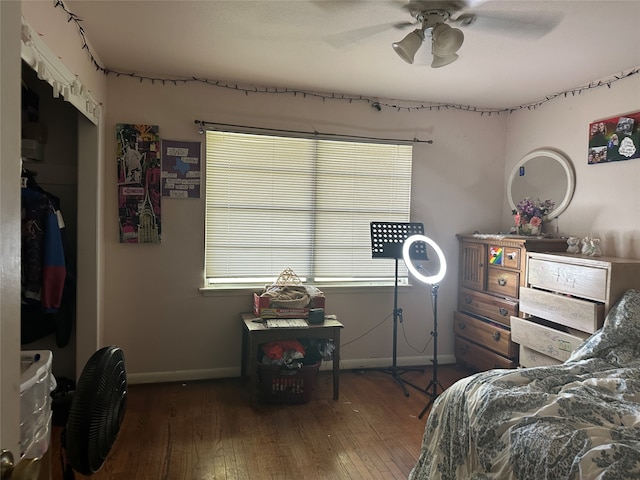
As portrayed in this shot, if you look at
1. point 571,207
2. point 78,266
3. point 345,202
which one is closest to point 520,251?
point 571,207

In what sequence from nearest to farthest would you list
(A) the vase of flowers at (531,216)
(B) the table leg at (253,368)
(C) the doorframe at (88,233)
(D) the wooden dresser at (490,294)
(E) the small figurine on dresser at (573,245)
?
(C) the doorframe at (88,233) < (B) the table leg at (253,368) < (E) the small figurine on dresser at (573,245) < (D) the wooden dresser at (490,294) < (A) the vase of flowers at (531,216)

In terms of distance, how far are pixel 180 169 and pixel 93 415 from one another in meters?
2.40

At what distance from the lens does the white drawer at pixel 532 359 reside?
9.54 ft

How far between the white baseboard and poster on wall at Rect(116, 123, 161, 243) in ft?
3.44

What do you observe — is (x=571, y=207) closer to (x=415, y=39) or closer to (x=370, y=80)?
(x=370, y=80)

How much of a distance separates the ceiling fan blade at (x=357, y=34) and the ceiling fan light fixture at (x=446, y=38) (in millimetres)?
247

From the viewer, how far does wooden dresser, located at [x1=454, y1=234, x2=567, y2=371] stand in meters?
3.27

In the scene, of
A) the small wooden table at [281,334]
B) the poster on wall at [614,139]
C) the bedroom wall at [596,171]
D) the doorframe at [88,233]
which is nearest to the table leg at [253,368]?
the small wooden table at [281,334]

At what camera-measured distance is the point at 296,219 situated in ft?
11.8

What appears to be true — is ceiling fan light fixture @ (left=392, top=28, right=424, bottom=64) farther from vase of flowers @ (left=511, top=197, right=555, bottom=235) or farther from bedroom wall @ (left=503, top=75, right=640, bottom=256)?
vase of flowers @ (left=511, top=197, right=555, bottom=235)

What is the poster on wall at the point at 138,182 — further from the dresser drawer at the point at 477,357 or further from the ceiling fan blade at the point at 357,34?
the dresser drawer at the point at 477,357

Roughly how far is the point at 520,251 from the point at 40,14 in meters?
3.19

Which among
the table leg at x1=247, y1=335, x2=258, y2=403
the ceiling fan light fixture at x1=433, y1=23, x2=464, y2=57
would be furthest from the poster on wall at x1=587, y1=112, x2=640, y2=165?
the table leg at x1=247, y1=335, x2=258, y2=403

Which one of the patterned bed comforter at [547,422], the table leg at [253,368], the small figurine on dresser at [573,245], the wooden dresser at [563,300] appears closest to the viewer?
the patterned bed comforter at [547,422]
